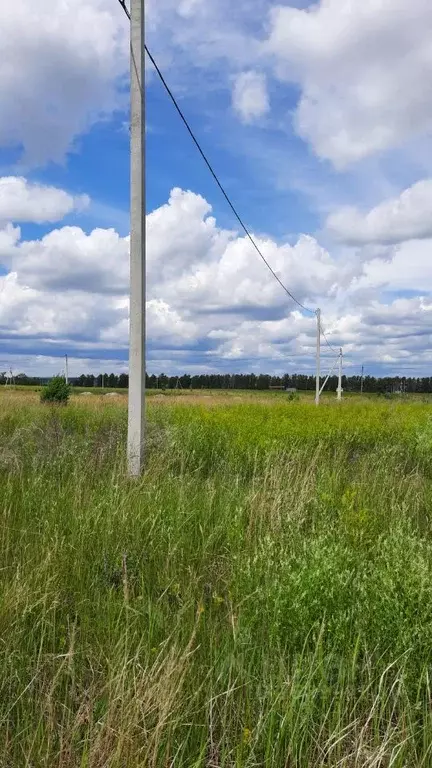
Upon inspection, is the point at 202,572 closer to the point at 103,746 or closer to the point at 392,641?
the point at 392,641

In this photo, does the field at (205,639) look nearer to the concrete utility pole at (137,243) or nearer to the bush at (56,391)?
the concrete utility pole at (137,243)

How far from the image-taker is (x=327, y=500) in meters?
5.41

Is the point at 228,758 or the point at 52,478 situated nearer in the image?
the point at 228,758

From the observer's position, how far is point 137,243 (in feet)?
23.1

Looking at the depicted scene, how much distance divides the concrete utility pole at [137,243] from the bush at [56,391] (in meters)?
15.7

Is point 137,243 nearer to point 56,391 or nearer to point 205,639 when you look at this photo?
point 205,639

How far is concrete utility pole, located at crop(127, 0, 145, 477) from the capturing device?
6.91m

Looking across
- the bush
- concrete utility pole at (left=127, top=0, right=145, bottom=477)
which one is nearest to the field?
concrete utility pole at (left=127, top=0, right=145, bottom=477)

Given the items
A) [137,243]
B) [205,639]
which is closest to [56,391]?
[137,243]

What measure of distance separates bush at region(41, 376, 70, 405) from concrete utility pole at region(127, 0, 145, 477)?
1573cm

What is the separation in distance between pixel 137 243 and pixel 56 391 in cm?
1678

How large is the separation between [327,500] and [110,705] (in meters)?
3.62

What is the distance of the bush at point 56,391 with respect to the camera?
22.5 m

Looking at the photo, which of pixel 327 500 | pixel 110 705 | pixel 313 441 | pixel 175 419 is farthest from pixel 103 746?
pixel 175 419
